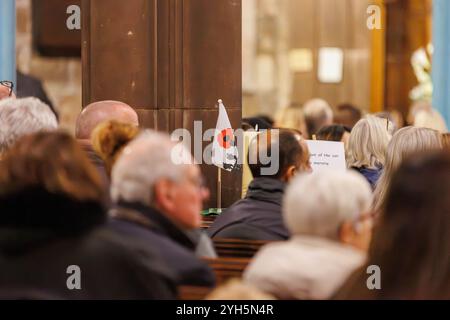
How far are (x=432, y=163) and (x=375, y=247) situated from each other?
0.99ft

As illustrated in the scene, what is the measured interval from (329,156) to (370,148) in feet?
1.28

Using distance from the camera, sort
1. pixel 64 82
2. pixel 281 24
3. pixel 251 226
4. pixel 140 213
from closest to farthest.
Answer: pixel 140 213 < pixel 251 226 < pixel 64 82 < pixel 281 24

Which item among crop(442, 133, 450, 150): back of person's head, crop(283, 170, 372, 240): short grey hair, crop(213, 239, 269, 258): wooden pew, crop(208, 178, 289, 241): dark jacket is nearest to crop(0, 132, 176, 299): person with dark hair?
crop(283, 170, 372, 240): short grey hair

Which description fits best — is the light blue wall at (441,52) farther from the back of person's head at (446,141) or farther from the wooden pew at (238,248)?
the wooden pew at (238,248)

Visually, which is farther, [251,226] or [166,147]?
[251,226]

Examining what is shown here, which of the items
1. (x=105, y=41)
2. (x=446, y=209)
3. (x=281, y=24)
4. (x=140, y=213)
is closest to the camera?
(x=446, y=209)

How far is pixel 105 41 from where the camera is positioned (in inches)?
320

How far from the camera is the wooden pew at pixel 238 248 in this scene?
5613 millimetres

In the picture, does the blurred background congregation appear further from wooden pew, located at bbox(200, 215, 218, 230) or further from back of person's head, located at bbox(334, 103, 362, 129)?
back of person's head, located at bbox(334, 103, 362, 129)

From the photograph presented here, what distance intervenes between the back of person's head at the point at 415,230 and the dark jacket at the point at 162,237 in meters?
0.85

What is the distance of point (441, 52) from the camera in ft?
36.9

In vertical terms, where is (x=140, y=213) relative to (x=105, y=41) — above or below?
below

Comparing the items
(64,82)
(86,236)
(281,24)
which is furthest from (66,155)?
(281,24)
